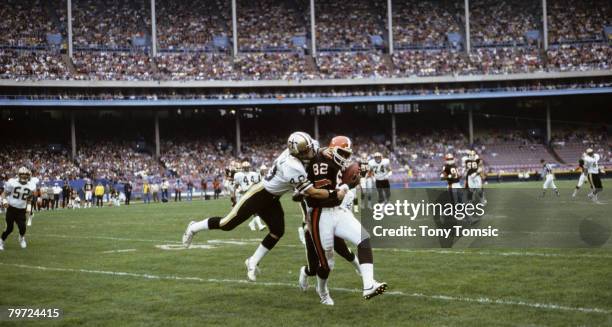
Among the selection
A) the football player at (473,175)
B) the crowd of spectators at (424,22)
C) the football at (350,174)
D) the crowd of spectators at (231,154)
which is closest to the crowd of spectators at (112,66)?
the crowd of spectators at (231,154)

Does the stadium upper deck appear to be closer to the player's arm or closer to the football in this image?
the football

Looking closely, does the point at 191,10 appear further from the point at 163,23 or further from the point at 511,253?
the point at 511,253

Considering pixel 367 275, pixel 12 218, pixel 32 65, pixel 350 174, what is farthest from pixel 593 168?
pixel 32 65

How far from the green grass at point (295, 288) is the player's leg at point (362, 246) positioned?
10.7 inches

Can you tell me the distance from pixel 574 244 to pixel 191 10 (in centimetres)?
5270

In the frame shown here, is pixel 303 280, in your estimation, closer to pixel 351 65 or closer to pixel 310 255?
pixel 310 255

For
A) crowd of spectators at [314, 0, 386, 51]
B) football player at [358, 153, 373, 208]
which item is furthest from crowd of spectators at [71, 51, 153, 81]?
football player at [358, 153, 373, 208]

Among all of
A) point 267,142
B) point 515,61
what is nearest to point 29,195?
point 267,142

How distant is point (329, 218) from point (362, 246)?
1.79ft

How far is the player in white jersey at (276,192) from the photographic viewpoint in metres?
8.84

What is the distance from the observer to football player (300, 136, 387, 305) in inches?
350

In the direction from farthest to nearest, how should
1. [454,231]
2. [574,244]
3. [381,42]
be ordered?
1. [381,42]
2. [454,231]
3. [574,244]

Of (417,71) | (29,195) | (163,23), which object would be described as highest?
(163,23)

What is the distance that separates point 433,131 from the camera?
2431 inches
